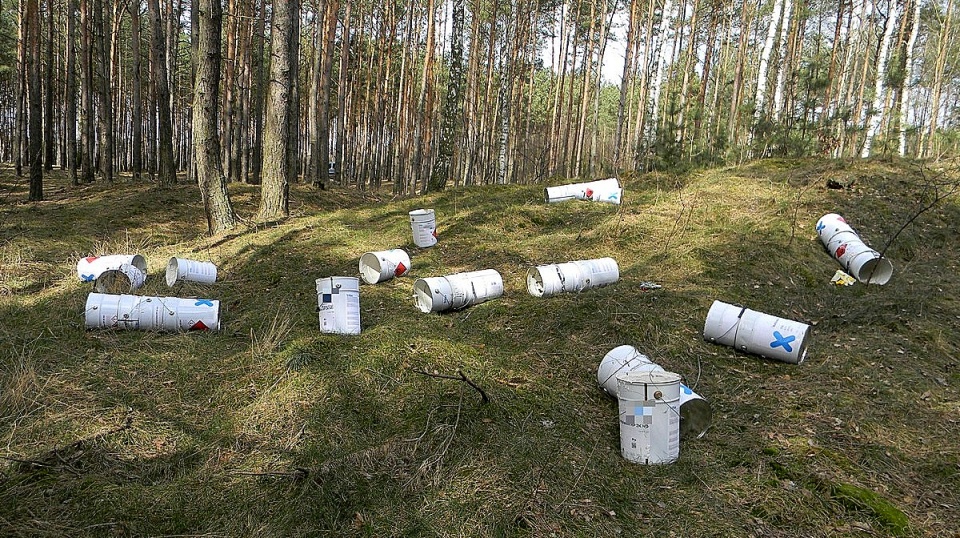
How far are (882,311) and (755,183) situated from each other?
4278 millimetres

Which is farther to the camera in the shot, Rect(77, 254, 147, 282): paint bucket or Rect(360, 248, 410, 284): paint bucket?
Rect(360, 248, 410, 284): paint bucket

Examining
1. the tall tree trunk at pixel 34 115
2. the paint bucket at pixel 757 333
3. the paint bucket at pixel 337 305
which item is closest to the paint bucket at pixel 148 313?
the paint bucket at pixel 337 305

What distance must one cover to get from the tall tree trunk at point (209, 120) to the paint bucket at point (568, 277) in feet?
17.0

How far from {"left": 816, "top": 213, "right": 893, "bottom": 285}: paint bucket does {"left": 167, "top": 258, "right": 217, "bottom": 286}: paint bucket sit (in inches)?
280

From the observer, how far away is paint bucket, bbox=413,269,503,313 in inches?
206

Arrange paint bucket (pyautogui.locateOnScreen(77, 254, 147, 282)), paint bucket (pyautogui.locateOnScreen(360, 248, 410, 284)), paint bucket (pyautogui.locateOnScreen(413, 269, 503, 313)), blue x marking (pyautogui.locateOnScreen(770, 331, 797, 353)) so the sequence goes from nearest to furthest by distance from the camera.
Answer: blue x marking (pyautogui.locateOnScreen(770, 331, 797, 353)), paint bucket (pyautogui.locateOnScreen(413, 269, 503, 313)), paint bucket (pyautogui.locateOnScreen(77, 254, 147, 282)), paint bucket (pyautogui.locateOnScreen(360, 248, 410, 284))

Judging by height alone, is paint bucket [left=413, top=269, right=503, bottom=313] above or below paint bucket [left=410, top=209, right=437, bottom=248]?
below

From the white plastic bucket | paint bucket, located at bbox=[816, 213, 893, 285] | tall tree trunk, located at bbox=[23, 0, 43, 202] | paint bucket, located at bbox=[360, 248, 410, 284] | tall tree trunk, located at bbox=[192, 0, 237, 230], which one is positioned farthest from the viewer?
tall tree trunk, located at bbox=[23, 0, 43, 202]

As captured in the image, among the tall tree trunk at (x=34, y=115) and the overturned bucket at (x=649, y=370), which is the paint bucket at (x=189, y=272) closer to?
the overturned bucket at (x=649, y=370)

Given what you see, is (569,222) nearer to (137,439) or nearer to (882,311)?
(882,311)

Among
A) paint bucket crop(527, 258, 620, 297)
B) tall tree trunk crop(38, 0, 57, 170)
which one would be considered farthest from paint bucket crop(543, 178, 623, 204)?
tall tree trunk crop(38, 0, 57, 170)

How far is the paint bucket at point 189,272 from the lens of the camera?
5.81 metres

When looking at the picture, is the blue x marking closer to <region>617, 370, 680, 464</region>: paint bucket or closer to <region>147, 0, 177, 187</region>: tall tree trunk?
<region>617, 370, 680, 464</region>: paint bucket

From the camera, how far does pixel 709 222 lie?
7.73 meters
